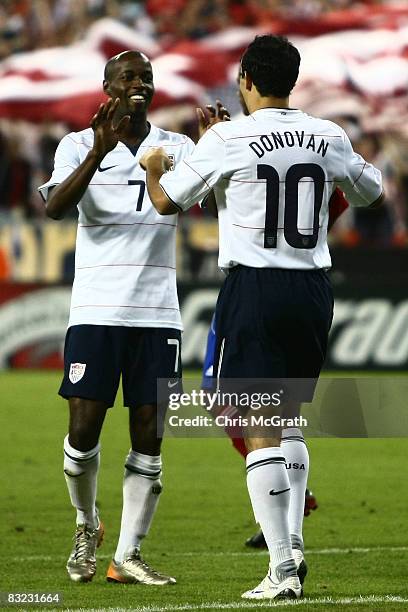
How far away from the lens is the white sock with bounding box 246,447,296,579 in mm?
5605

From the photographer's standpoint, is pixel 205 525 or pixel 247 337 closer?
pixel 247 337

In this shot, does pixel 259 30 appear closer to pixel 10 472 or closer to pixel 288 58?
pixel 10 472

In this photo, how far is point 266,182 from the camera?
5.70m

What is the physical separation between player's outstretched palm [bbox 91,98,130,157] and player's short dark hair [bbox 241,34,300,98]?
672 mm

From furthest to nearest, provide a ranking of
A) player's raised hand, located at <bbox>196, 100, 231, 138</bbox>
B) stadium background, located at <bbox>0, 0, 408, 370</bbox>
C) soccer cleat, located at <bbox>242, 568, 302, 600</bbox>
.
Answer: stadium background, located at <bbox>0, 0, 408, 370</bbox> → player's raised hand, located at <bbox>196, 100, 231, 138</bbox> → soccer cleat, located at <bbox>242, 568, 302, 600</bbox>

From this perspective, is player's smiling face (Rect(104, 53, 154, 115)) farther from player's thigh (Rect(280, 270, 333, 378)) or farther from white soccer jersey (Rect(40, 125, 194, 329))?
player's thigh (Rect(280, 270, 333, 378))

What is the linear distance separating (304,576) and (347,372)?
1184 cm

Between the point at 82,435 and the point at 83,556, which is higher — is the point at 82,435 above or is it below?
above

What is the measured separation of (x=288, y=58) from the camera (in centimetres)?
574

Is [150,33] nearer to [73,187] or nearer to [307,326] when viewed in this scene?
[73,187]

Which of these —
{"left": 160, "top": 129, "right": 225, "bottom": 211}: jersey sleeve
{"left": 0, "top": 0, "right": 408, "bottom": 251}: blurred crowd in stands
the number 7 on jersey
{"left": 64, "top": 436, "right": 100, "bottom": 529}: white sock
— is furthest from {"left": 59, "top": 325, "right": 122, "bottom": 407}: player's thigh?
{"left": 0, "top": 0, "right": 408, "bottom": 251}: blurred crowd in stands

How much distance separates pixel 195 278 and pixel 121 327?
12035 millimetres

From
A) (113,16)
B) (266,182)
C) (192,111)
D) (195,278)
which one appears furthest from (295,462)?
(113,16)

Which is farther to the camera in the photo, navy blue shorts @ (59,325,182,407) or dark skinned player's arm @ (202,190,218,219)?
navy blue shorts @ (59,325,182,407)
